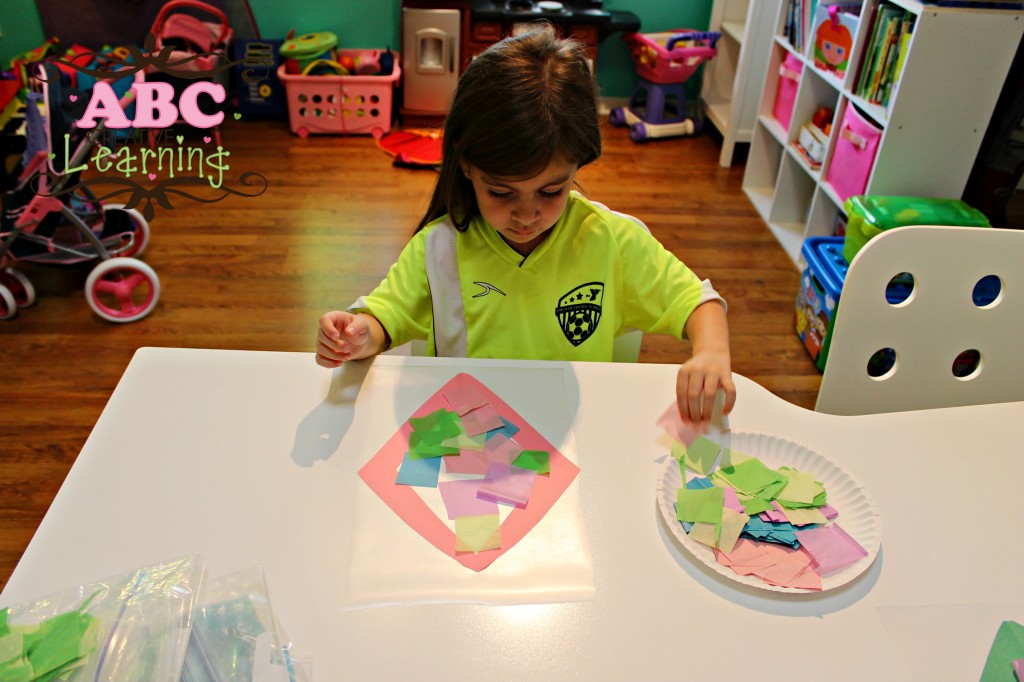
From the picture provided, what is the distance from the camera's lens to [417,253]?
3.59 ft

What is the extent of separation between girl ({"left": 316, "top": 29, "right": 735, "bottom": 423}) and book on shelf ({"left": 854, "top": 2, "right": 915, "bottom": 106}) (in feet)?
4.09

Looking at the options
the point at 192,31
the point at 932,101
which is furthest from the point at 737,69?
the point at 192,31

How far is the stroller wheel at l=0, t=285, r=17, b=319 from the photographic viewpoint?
2.00m

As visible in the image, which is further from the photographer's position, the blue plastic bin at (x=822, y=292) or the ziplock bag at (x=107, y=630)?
the blue plastic bin at (x=822, y=292)

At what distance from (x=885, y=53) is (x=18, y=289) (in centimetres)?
234

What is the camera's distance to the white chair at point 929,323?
1010mm

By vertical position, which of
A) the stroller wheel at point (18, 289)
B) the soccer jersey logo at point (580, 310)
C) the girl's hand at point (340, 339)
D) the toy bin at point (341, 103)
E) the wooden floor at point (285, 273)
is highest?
the girl's hand at point (340, 339)

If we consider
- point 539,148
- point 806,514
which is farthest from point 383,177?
point 806,514

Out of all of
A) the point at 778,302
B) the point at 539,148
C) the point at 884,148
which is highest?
the point at 539,148

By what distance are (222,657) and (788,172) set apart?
8.12 ft

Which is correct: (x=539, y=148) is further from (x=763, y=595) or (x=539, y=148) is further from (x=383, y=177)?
(x=383, y=177)

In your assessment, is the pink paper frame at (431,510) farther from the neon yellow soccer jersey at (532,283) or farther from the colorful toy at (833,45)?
the colorful toy at (833,45)

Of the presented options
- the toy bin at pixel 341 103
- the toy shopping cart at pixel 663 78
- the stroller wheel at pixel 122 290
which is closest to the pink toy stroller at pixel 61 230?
the stroller wheel at pixel 122 290

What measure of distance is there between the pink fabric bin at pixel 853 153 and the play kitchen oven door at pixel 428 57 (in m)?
1.58
